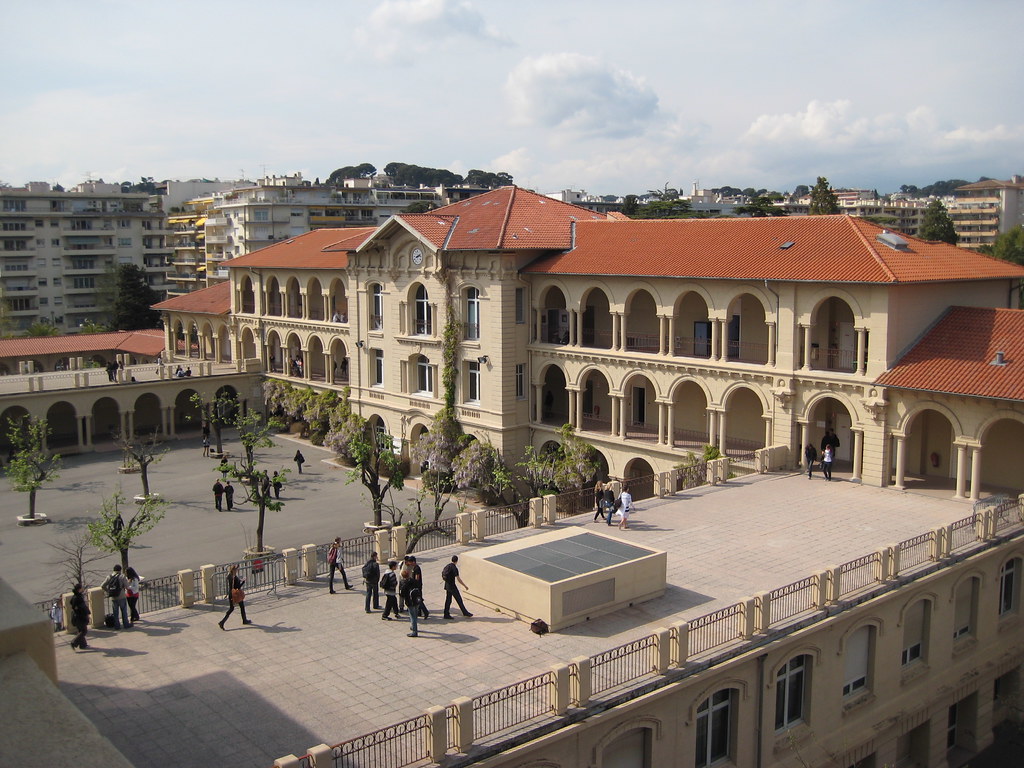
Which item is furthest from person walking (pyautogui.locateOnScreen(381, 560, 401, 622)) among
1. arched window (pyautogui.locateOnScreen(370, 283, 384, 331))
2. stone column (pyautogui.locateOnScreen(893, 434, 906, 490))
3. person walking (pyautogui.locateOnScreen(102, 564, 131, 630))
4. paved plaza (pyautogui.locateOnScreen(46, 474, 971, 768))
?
arched window (pyautogui.locateOnScreen(370, 283, 384, 331))

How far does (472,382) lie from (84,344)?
35.8 meters

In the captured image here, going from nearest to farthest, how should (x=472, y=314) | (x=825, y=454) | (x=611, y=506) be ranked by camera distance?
(x=611, y=506)
(x=825, y=454)
(x=472, y=314)

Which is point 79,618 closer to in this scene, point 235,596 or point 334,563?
point 235,596

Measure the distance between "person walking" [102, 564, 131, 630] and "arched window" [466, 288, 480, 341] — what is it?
76.4 ft

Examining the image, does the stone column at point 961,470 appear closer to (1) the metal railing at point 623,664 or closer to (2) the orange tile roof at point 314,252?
(1) the metal railing at point 623,664

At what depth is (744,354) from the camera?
36469 mm

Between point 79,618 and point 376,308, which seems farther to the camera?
point 376,308

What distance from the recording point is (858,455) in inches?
1241

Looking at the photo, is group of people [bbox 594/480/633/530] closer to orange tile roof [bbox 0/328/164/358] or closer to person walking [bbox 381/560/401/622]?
person walking [bbox 381/560/401/622]

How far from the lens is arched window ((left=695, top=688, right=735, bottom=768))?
19719mm

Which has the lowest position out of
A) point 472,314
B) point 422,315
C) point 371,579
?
point 371,579

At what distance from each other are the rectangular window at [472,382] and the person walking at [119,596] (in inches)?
916

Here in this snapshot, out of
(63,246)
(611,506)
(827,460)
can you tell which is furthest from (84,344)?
(827,460)

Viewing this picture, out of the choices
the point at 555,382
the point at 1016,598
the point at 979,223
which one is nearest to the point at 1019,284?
the point at 1016,598
